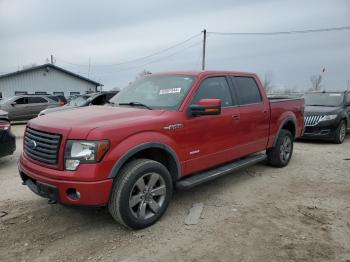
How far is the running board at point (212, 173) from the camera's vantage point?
4148mm

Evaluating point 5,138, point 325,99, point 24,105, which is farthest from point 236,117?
point 24,105

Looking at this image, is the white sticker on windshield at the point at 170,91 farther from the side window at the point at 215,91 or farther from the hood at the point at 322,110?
the hood at the point at 322,110

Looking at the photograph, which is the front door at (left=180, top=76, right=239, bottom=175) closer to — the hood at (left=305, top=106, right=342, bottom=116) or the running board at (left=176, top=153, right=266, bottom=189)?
the running board at (left=176, top=153, right=266, bottom=189)

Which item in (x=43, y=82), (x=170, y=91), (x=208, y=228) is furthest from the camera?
(x=43, y=82)

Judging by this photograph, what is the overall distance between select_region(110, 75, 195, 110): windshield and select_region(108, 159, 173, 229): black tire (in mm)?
936

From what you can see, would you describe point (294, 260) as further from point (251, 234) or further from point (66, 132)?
point (66, 132)

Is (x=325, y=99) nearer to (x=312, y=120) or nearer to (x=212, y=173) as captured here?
(x=312, y=120)

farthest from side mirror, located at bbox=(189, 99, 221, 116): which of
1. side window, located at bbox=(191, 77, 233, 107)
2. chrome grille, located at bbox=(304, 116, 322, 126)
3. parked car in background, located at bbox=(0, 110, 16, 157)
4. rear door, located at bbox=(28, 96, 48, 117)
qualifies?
rear door, located at bbox=(28, 96, 48, 117)

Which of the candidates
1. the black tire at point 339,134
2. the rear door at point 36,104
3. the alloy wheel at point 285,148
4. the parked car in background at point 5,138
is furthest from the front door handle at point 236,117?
the rear door at point 36,104

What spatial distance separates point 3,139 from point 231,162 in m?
4.46

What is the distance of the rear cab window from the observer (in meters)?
5.29

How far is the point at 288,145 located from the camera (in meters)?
6.67

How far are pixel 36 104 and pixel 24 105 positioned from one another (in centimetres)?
69

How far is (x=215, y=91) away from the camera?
190 inches
